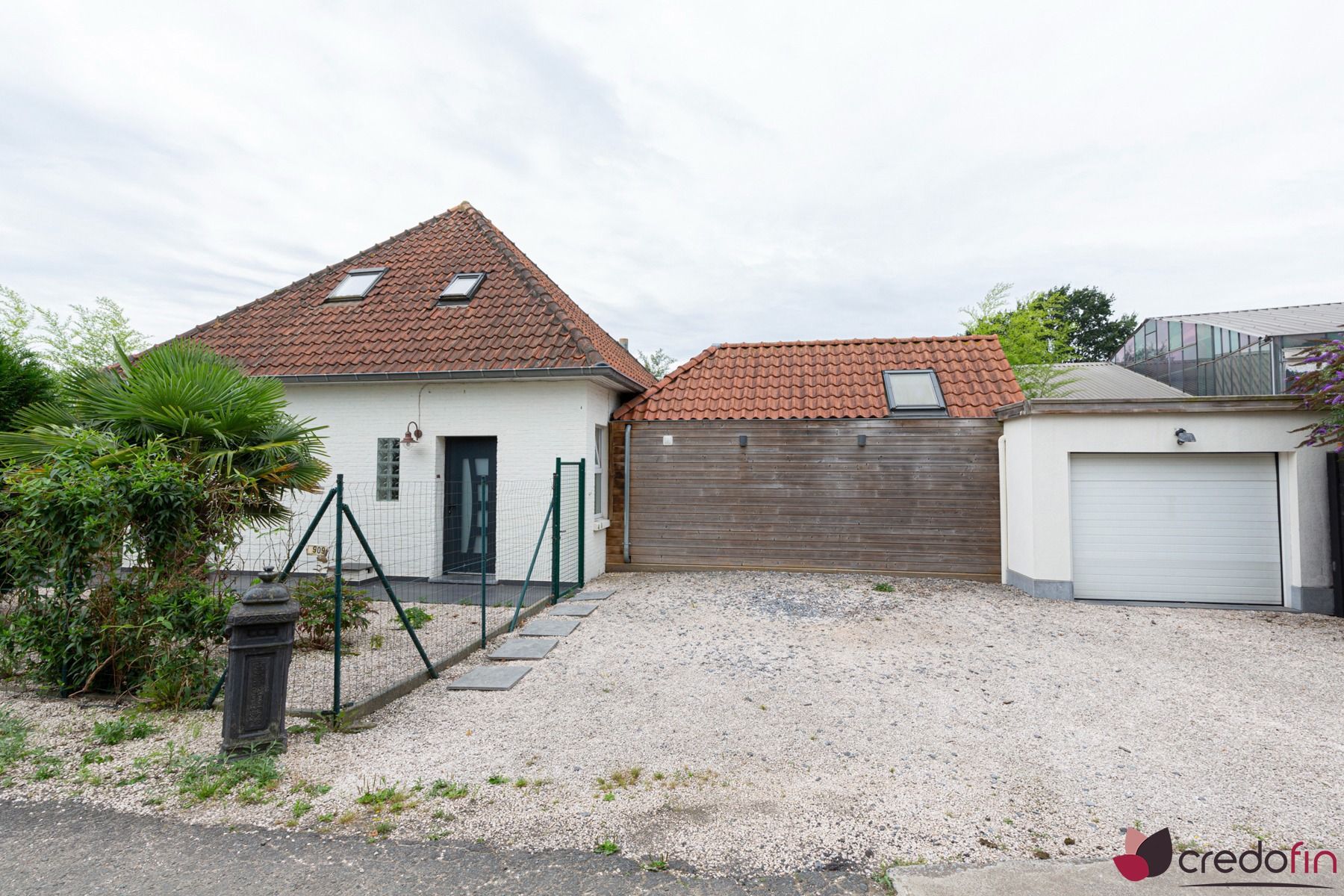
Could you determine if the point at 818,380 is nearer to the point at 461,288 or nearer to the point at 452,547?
the point at 461,288

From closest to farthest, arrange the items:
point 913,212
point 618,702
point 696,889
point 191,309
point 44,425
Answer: point 696,889
point 618,702
point 44,425
point 913,212
point 191,309

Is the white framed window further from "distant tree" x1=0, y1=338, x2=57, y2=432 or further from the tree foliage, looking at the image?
the tree foliage

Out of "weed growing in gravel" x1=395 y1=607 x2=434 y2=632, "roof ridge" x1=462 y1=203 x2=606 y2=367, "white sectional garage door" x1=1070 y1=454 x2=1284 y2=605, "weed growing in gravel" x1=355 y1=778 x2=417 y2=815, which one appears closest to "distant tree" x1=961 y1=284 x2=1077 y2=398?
"white sectional garage door" x1=1070 y1=454 x2=1284 y2=605

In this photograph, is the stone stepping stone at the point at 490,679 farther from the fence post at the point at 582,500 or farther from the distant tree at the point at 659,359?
the distant tree at the point at 659,359

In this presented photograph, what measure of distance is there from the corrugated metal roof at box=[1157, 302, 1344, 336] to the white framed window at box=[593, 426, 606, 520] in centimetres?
1993

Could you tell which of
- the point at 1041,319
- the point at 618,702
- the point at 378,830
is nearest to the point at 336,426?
the point at 618,702

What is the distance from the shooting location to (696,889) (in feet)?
8.09

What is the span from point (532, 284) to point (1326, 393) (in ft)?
36.2

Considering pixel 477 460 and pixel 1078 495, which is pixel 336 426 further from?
pixel 1078 495

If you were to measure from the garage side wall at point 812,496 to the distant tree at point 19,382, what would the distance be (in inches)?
281

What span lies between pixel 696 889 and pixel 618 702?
7.54 ft

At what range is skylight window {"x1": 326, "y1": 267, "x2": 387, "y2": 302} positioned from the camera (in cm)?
1105

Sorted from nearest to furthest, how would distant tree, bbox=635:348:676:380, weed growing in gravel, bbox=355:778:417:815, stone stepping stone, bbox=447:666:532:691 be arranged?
weed growing in gravel, bbox=355:778:417:815, stone stepping stone, bbox=447:666:532:691, distant tree, bbox=635:348:676:380

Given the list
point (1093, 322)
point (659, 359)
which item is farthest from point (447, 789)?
point (1093, 322)
